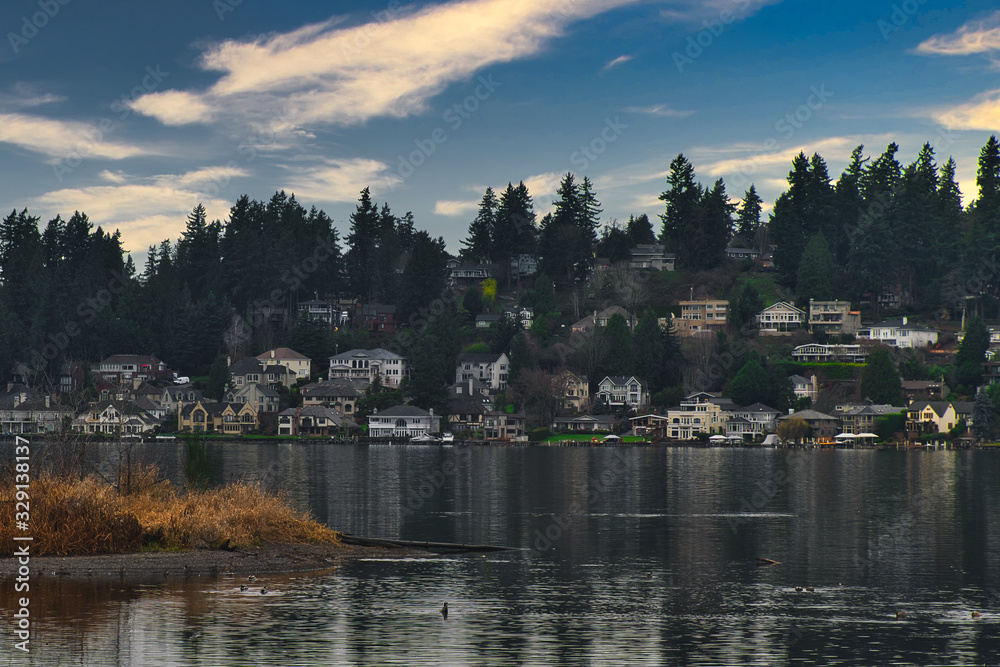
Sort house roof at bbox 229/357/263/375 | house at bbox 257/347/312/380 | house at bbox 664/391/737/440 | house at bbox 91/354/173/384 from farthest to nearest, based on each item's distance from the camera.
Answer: house at bbox 257/347/312/380, house at bbox 91/354/173/384, house roof at bbox 229/357/263/375, house at bbox 664/391/737/440

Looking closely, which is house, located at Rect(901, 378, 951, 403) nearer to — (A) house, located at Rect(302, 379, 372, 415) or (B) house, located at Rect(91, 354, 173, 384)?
(A) house, located at Rect(302, 379, 372, 415)

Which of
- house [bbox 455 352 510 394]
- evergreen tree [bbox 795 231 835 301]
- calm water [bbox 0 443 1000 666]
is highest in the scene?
evergreen tree [bbox 795 231 835 301]

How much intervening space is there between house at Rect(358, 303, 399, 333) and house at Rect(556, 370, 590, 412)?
3613 centimetres

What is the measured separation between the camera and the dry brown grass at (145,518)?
32688 millimetres

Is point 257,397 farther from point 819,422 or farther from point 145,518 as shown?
point 145,518

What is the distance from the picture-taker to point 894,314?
545 ft

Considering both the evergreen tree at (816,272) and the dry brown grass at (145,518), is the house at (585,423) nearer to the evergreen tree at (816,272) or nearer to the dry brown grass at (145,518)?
the evergreen tree at (816,272)

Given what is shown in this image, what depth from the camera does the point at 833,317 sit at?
162 metres

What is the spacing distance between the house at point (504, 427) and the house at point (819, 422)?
32522 millimetres

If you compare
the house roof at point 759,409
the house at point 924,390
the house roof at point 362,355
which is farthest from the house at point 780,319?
the house roof at point 362,355

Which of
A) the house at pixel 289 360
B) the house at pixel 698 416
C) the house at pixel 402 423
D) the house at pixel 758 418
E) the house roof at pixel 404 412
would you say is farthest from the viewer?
the house at pixel 289 360

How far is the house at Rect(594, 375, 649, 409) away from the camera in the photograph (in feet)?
480

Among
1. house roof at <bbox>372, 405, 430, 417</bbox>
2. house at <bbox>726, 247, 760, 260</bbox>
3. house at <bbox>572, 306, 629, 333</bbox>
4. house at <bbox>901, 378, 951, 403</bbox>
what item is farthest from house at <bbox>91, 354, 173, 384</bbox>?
house at <bbox>901, 378, 951, 403</bbox>

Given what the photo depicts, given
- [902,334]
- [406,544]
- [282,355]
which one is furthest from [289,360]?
[406,544]
